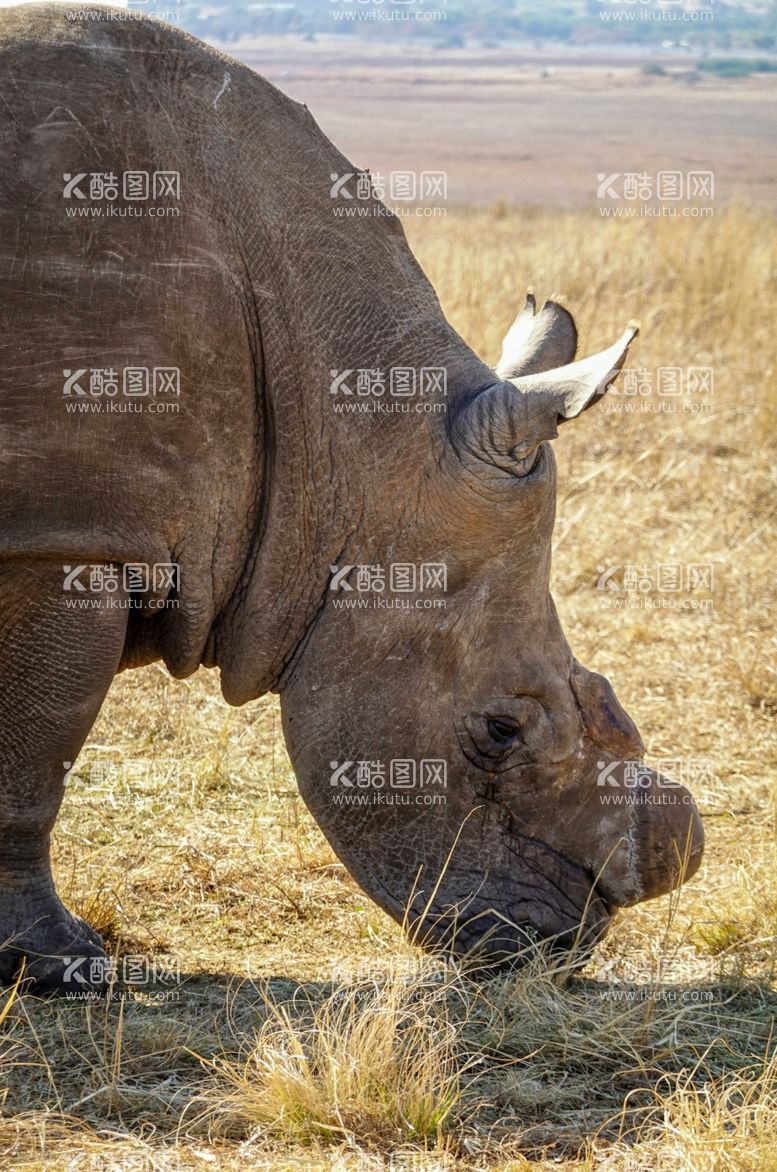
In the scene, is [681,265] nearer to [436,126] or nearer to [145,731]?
[145,731]

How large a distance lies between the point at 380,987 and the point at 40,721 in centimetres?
130

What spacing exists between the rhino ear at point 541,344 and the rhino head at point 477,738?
363 millimetres

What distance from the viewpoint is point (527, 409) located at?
4602 mm

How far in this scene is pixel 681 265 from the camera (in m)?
16.2

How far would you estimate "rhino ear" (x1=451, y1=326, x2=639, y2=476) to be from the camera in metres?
4.52

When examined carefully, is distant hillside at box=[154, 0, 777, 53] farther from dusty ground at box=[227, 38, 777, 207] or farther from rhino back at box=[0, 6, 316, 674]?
rhino back at box=[0, 6, 316, 674]

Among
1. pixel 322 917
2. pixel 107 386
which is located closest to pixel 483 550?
pixel 107 386

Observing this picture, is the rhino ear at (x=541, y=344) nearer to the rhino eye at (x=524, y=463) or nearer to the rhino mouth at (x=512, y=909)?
the rhino eye at (x=524, y=463)

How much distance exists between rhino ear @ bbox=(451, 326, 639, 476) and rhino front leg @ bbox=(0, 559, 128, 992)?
1110mm

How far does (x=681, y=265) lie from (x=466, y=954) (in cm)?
1230

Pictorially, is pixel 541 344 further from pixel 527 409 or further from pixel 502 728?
pixel 502 728

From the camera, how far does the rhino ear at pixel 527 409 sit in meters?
4.52

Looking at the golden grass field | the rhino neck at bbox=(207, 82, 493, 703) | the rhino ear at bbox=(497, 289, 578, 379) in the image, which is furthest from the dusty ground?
the rhino neck at bbox=(207, 82, 493, 703)

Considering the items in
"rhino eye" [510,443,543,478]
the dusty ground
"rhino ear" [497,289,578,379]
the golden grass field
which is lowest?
the golden grass field
